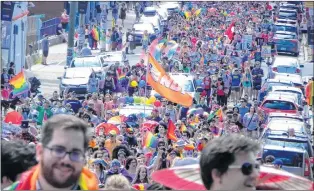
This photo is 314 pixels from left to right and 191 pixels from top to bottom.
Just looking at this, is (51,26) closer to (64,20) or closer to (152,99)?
(64,20)

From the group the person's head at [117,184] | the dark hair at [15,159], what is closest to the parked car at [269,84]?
the person's head at [117,184]

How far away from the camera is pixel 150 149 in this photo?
64.1ft

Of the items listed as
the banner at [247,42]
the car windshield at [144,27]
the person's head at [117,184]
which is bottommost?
the person's head at [117,184]

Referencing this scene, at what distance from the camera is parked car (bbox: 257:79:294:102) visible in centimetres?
3288

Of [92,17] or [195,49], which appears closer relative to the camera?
[195,49]

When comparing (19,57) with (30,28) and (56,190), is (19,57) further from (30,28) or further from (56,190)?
(56,190)

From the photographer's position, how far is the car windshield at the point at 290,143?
2230 centimetres

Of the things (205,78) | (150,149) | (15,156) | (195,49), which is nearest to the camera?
(15,156)

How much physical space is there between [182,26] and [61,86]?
56.3 ft

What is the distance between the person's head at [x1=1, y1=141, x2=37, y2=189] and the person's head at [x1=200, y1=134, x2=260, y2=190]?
0.96m

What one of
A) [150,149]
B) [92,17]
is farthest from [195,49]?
[150,149]

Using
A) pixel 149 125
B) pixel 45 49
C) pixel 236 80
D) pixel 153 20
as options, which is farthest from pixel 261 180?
pixel 153 20

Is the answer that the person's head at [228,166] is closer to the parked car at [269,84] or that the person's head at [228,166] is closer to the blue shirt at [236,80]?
the parked car at [269,84]

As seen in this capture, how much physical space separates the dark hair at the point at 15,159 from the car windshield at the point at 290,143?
53.0 feet
